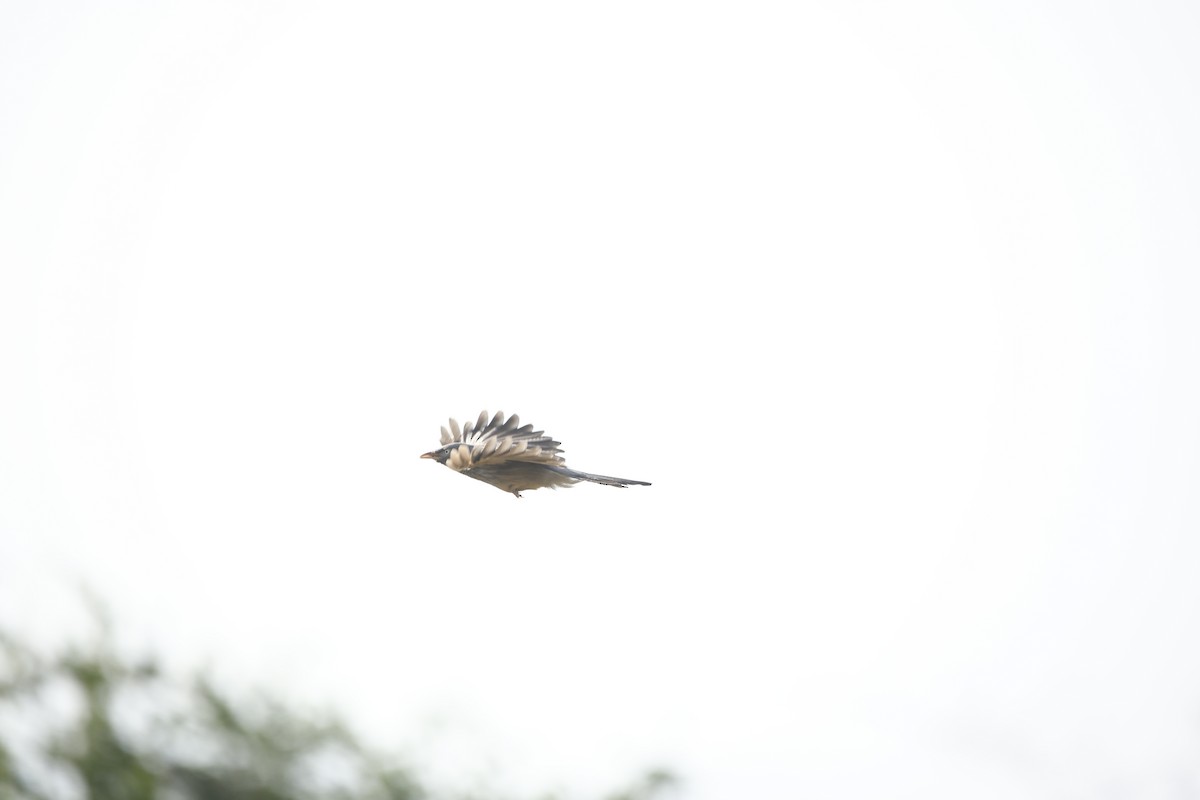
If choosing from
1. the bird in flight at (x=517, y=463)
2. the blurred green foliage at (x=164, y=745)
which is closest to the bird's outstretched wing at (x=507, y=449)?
the bird in flight at (x=517, y=463)

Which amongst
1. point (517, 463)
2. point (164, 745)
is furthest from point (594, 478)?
point (164, 745)

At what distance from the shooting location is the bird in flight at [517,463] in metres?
14.2

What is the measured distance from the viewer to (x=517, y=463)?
14.5m

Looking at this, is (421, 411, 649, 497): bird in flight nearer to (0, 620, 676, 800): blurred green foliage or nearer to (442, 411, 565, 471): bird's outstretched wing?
(442, 411, 565, 471): bird's outstretched wing

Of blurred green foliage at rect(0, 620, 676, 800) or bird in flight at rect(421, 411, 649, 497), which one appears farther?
bird in flight at rect(421, 411, 649, 497)

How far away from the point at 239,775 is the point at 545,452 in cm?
680

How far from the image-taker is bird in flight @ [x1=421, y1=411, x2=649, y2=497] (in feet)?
46.5

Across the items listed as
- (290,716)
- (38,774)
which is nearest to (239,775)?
(290,716)

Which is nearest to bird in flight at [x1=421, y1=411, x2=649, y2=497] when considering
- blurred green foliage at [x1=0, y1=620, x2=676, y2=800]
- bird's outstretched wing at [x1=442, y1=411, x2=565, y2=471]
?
bird's outstretched wing at [x1=442, y1=411, x2=565, y2=471]

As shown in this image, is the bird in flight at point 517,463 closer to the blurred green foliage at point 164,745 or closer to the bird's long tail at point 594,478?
the bird's long tail at point 594,478

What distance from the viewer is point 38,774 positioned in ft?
24.3

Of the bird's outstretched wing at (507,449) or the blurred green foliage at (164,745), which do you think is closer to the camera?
the blurred green foliage at (164,745)

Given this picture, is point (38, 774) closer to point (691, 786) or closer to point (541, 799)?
point (541, 799)

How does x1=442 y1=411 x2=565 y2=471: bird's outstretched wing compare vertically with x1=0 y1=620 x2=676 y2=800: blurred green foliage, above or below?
above
